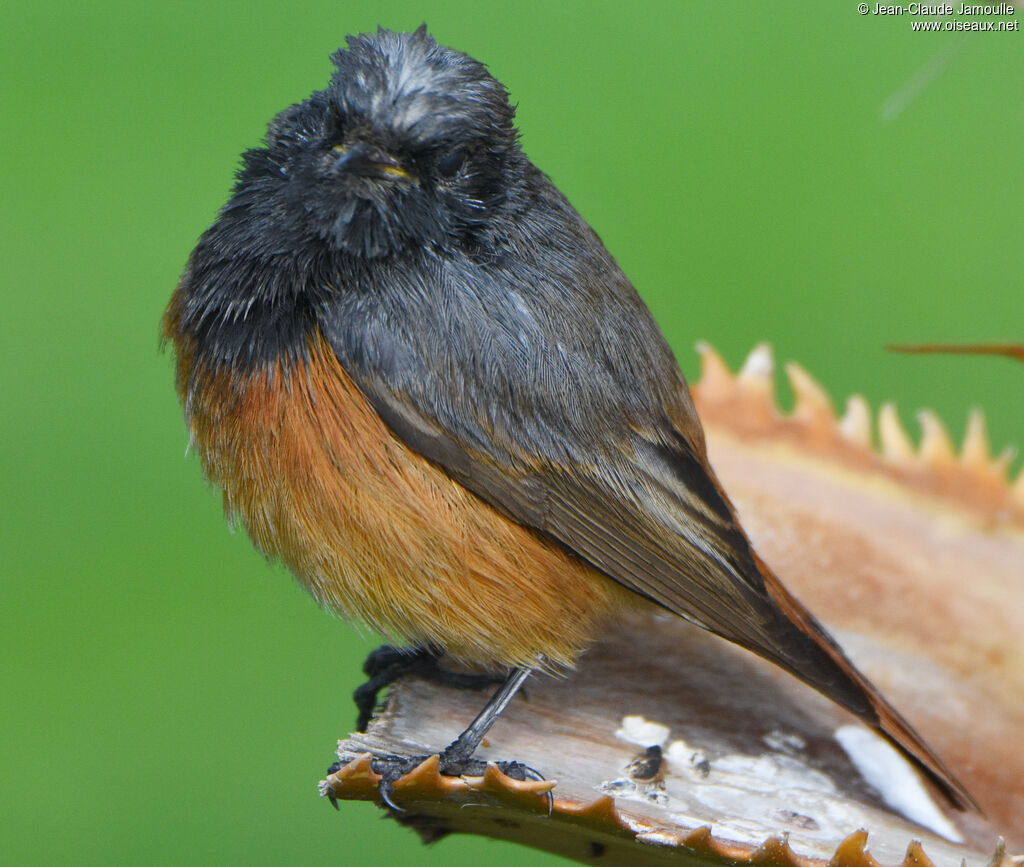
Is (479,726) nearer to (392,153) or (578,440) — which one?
(578,440)

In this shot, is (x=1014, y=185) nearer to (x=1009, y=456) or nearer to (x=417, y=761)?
(x=1009, y=456)

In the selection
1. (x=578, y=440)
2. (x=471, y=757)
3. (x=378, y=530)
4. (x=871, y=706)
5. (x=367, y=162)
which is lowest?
(x=471, y=757)

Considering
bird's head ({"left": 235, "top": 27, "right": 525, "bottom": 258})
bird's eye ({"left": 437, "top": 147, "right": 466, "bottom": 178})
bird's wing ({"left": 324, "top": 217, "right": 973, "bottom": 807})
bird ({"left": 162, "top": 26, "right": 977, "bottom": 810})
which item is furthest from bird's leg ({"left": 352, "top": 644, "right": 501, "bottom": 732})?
bird's eye ({"left": 437, "top": 147, "right": 466, "bottom": 178})

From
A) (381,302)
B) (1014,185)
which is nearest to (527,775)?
(381,302)

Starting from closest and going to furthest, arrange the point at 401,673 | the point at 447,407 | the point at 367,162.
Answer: the point at 367,162, the point at 447,407, the point at 401,673

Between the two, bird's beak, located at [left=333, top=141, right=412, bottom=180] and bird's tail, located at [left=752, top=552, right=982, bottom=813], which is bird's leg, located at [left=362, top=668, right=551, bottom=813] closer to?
bird's tail, located at [left=752, top=552, right=982, bottom=813]

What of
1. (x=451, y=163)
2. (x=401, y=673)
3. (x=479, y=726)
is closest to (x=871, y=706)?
(x=479, y=726)

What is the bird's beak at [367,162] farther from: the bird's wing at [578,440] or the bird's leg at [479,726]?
the bird's leg at [479,726]
